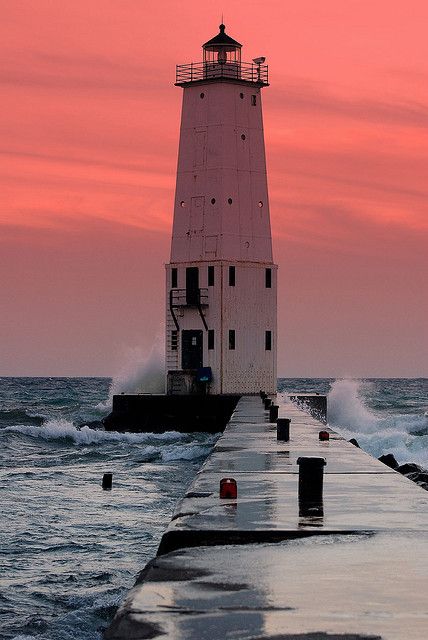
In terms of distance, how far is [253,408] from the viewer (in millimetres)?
33938

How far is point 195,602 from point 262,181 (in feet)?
137

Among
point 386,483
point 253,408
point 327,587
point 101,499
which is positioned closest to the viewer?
point 327,587

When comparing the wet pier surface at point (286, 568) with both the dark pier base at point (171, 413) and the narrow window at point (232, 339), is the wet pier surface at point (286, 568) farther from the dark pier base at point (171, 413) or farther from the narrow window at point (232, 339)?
the narrow window at point (232, 339)

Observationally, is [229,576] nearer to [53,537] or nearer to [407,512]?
[407,512]

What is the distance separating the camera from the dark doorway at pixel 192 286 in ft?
154

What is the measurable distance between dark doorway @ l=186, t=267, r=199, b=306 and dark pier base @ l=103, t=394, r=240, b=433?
4.07 metres

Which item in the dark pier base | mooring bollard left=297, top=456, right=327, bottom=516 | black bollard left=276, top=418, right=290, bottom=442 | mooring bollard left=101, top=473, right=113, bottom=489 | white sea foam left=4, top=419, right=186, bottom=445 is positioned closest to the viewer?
mooring bollard left=297, top=456, right=327, bottom=516

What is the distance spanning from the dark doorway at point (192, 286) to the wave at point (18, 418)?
18.3 m

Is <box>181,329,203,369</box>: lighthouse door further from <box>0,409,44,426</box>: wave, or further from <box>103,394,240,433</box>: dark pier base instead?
<box>0,409,44,426</box>: wave

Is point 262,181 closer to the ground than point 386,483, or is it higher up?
higher up

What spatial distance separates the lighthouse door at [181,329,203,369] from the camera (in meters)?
47.1

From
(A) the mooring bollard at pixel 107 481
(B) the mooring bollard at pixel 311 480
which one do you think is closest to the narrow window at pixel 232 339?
(A) the mooring bollard at pixel 107 481

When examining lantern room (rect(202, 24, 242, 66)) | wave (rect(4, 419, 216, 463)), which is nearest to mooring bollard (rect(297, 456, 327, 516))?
wave (rect(4, 419, 216, 463))

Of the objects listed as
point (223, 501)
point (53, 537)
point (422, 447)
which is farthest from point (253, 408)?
point (223, 501)
